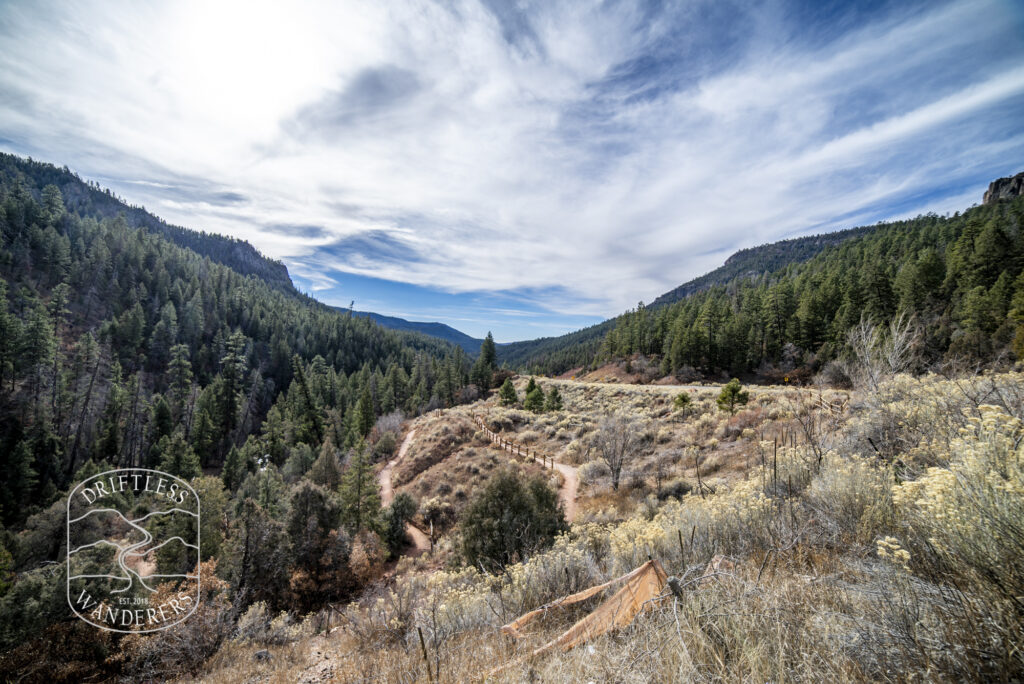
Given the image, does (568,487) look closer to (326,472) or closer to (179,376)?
→ (326,472)

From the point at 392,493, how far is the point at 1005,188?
192 meters

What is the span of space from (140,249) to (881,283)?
138 metres

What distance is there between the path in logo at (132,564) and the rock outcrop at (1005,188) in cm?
18147

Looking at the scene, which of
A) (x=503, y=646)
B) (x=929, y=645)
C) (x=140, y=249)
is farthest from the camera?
(x=140, y=249)

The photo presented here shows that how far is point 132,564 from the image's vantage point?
1652cm

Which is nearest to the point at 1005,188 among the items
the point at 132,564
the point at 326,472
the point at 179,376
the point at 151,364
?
the point at 326,472

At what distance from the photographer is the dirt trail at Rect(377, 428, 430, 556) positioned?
55.8ft

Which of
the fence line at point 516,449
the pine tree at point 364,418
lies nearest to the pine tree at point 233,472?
the pine tree at point 364,418

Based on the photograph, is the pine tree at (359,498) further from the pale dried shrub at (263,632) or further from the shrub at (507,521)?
the shrub at (507,521)

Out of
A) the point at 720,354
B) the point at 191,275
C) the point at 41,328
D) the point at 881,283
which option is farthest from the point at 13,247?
the point at 881,283

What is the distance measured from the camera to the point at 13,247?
68.0 m

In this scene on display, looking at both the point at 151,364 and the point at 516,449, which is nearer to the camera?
the point at 516,449

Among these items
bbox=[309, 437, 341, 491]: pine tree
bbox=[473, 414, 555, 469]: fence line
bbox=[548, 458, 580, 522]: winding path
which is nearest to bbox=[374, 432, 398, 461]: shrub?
bbox=[309, 437, 341, 491]: pine tree

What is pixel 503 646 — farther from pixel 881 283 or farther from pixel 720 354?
pixel 881 283
